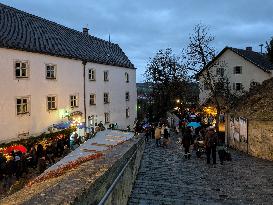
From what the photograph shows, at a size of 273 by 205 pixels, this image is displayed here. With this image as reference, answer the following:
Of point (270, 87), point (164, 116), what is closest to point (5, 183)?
point (270, 87)

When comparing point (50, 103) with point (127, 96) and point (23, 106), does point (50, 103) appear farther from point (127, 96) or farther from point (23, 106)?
point (127, 96)

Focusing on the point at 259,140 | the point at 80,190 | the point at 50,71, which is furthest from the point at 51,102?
the point at 80,190

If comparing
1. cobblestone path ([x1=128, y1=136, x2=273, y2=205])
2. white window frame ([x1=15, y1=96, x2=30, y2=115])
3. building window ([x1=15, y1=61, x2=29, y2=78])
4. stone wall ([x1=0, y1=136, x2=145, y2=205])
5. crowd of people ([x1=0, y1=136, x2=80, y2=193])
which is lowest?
crowd of people ([x1=0, y1=136, x2=80, y2=193])

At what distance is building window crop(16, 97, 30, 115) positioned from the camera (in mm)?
25219

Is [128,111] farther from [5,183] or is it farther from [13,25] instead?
[5,183]

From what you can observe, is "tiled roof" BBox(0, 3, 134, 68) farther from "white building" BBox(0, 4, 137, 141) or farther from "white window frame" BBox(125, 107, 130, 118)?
"white window frame" BBox(125, 107, 130, 118)

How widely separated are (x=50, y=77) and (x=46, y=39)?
413 centimetres

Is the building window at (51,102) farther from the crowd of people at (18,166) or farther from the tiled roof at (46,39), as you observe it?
the crowd of people at (18,166)

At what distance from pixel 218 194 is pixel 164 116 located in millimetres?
47214

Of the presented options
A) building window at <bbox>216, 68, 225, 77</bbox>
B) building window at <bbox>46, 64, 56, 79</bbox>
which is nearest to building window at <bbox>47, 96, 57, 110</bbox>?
building window at <bbox>46, 64, 56, 79</bbox>

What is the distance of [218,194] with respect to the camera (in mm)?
9625

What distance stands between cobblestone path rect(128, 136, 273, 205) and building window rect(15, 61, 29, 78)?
46.9 feet

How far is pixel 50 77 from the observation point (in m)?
28.7

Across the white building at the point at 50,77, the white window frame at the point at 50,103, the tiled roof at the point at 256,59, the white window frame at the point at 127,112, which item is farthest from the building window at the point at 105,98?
the tiled roof at the point at 256,59
